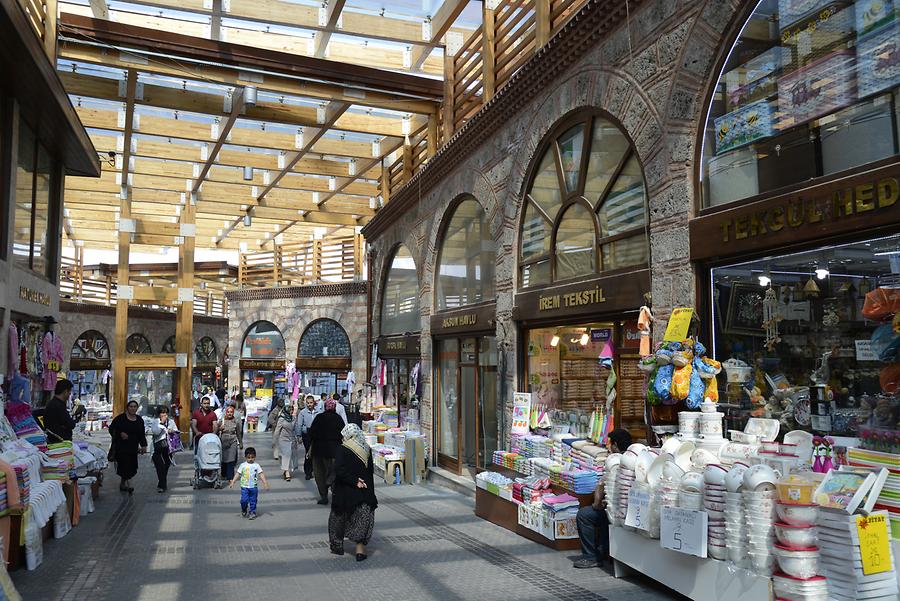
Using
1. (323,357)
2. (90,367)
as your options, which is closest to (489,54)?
(323,357)

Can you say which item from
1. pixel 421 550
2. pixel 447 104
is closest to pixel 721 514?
pixel 421 550

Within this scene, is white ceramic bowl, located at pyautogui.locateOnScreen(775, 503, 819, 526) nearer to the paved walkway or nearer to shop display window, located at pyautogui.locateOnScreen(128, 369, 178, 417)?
the paved walkway

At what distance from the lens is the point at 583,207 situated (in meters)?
8.86

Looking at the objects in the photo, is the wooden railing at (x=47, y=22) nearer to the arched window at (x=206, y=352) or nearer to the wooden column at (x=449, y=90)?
the wooden column at (x=449, y=90)

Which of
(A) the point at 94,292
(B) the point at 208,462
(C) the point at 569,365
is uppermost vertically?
(A) the point at 94,292

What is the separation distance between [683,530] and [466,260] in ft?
26.8

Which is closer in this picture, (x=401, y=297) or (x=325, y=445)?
(x=325, y=445)

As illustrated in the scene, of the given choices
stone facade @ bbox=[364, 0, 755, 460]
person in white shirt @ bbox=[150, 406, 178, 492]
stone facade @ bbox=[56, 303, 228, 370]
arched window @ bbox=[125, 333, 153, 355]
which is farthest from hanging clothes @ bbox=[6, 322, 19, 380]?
arched window @ bbox=[125, 333, 153, 355]

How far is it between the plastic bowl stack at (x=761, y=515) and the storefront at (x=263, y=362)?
23.2 meters

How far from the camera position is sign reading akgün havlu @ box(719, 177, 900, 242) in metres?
4.75

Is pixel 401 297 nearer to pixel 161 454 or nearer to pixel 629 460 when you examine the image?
pixel 161 454

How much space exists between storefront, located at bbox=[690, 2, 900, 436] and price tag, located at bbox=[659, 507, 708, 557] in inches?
48.6

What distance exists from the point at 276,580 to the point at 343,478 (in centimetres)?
151

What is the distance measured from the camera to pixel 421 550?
314 inches
